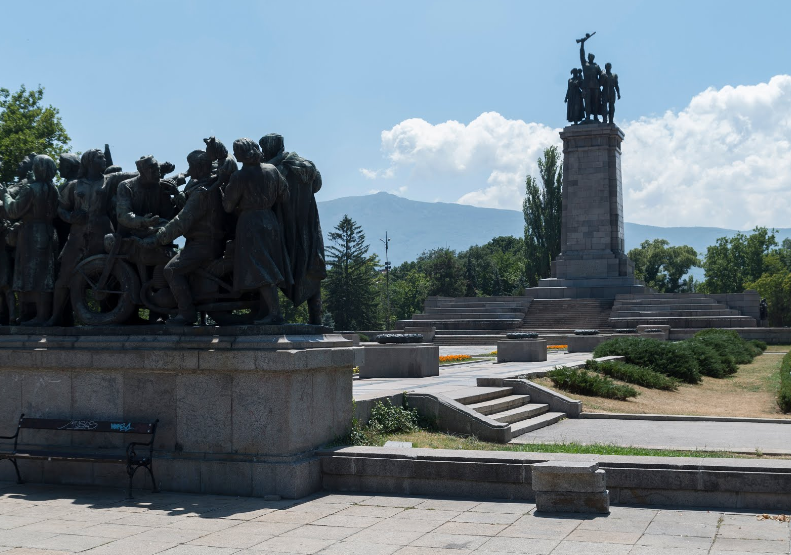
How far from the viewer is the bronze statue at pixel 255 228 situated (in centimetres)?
930

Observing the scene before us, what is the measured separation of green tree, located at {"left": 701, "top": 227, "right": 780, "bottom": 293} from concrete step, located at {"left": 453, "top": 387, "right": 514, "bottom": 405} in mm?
94079

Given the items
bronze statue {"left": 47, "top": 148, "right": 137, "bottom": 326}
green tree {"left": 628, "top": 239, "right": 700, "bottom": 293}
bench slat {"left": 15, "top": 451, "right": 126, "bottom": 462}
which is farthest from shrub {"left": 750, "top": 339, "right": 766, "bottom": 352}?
green tree {"left": 628, "top": 239, "right": 700, "bottom": 293}

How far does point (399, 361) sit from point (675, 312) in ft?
86.0

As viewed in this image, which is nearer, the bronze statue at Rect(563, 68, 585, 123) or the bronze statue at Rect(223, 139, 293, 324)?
the bronze statue at Rect(223, 139, 293, 324)

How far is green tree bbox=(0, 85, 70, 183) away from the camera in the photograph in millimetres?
32969

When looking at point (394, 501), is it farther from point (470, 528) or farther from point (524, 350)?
point (524, 350)

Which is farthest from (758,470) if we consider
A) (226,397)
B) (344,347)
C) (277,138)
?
(277,138)

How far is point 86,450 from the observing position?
970cm

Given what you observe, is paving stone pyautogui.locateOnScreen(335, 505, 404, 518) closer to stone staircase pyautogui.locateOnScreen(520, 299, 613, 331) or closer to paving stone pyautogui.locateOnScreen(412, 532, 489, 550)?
paving stone pyautogui.locateOnScreen(412, 532, 489, 550)

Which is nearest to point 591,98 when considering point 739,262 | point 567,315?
point 567,315

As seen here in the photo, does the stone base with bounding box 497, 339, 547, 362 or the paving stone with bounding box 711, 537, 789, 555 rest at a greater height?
the stone base with bounding box 497, 339, 547, 362

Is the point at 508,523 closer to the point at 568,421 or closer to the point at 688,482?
the point at 688,482

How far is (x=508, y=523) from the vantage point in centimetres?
752

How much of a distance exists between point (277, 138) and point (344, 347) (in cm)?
257
